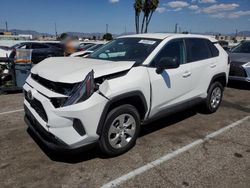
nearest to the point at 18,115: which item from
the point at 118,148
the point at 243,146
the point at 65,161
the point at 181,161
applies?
the point at 65,161

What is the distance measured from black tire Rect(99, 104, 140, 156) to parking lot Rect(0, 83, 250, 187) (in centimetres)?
12

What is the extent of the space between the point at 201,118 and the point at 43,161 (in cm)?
338

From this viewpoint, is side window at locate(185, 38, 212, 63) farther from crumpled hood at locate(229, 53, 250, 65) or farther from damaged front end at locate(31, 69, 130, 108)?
crumpled hood at locate(229, 53, 250, 65)

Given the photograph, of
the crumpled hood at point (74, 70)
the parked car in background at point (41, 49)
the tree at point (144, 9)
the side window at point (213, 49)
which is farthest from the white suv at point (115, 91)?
the tree at point (144, 9)

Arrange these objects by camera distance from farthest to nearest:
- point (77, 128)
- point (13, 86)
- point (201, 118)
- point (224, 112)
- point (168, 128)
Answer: point (13, 86)
point (224, 112)
point (201, 118)
point (168, 128)
point (77, 128)

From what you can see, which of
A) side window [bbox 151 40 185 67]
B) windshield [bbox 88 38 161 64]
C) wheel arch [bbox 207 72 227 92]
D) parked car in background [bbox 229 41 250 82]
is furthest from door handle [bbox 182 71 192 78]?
parked car in background [bbox 229 41 250 82]

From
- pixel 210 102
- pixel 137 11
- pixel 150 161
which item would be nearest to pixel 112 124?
pixel 150 161

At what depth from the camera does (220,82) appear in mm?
5535

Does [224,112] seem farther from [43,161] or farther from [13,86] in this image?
[13,86]

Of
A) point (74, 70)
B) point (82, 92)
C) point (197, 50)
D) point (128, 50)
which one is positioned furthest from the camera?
point (197, 50)

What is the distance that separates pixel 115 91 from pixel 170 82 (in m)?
1.22

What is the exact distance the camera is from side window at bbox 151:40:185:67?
3.94 meters

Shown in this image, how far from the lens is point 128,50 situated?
13.6ft

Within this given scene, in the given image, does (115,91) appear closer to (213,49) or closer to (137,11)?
(213,49)
